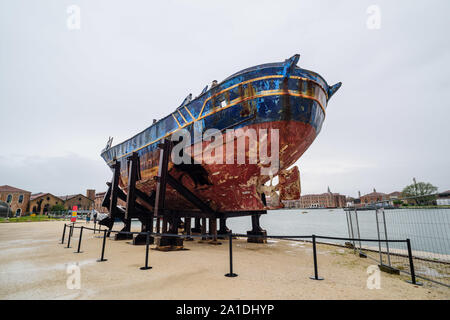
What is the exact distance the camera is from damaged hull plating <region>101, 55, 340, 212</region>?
570 cm

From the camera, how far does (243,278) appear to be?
3738 mm

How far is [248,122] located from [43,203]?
62.7 meters

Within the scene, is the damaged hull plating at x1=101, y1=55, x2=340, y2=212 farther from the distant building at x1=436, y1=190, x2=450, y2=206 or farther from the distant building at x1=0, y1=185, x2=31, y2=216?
the distant building at x1=0, y1=185, x2=31, y2=216

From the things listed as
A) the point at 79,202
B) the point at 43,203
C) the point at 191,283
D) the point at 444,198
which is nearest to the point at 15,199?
the point at 43,203

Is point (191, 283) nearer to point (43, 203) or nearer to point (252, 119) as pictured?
point (252, 119)

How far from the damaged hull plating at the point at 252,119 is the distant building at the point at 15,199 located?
5375cm

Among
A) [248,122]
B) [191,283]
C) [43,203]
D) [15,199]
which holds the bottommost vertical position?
[191,283]

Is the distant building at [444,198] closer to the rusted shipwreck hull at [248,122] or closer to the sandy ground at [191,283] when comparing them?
the sandy ground at [191,283]

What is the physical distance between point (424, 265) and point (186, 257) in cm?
697

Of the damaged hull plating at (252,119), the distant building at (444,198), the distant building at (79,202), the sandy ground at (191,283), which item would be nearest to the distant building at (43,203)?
the distant building at (79,202)

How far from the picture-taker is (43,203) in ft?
163

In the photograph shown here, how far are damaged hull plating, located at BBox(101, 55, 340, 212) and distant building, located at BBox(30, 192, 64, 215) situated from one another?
56.9m
